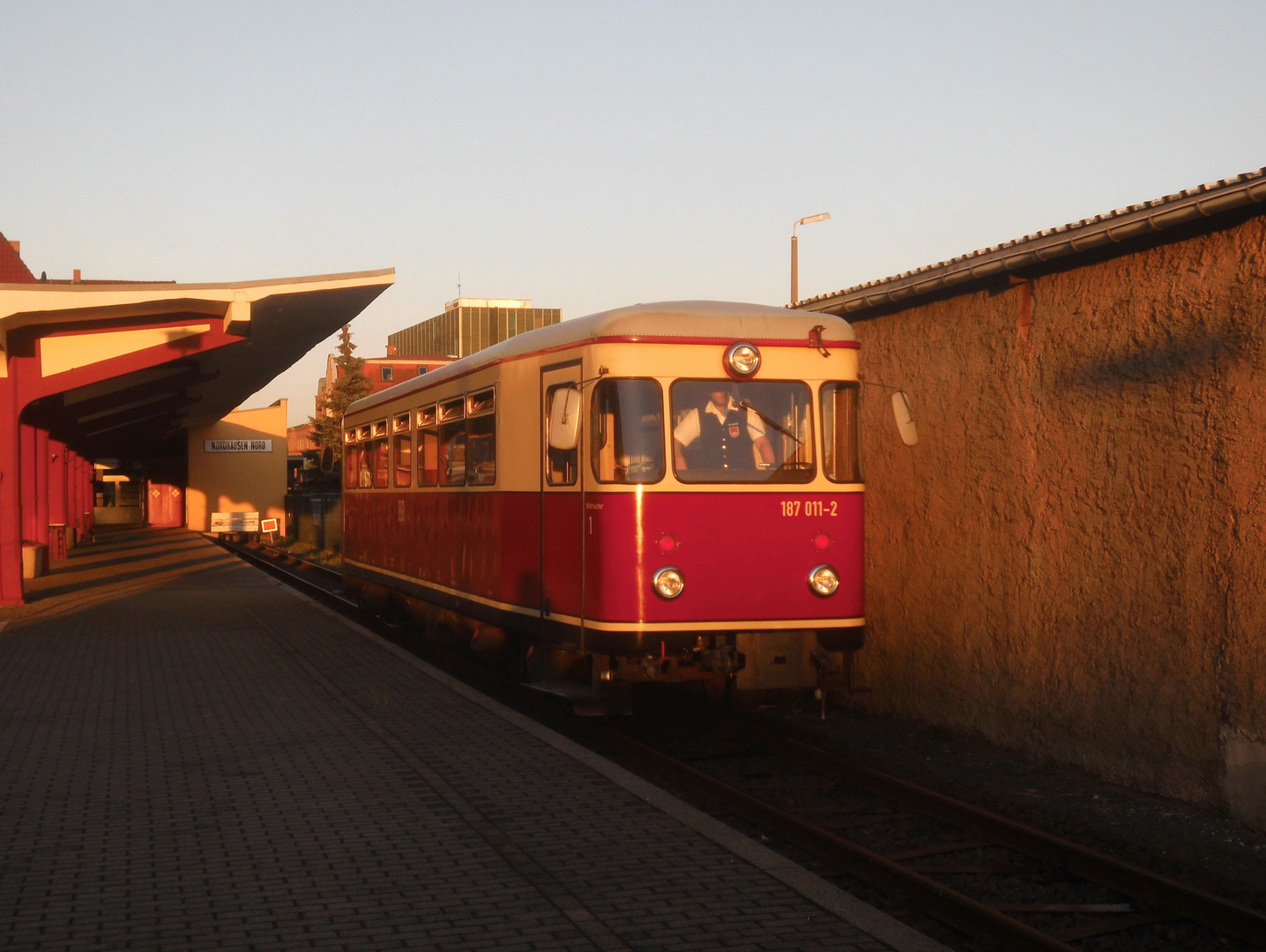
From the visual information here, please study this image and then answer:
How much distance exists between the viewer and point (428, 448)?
11.9 meters

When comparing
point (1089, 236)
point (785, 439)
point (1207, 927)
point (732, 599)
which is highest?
point (1089, 236)

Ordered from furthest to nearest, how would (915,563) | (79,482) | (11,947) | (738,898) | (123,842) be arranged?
(79,482)
(915,563)
(123,842)
(738,898)
(11,947)

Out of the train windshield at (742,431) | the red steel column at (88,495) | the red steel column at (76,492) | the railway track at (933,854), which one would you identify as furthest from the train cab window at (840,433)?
the red steel column at (88,495)

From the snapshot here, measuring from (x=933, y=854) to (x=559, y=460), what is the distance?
3.59 metres

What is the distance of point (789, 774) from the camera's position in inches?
325

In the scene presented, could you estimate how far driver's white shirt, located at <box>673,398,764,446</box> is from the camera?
8227 mm

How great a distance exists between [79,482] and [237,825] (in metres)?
41.2

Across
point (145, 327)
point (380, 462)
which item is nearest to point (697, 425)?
point (380, 462)

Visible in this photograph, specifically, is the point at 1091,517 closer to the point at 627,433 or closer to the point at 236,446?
the point at 627,433

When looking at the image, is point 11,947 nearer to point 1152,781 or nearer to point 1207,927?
point 1207,927

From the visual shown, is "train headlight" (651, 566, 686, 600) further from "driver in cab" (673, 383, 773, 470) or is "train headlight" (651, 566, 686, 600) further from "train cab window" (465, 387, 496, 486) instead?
"train cab window" (465, 387, 496, 486)

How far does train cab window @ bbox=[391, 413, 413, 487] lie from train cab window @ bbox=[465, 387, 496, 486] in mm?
2288

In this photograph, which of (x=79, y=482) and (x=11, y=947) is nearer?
(x=11, y=947)

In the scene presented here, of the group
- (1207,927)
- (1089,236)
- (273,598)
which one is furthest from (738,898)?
(273,598)
